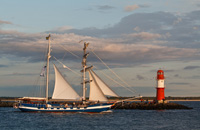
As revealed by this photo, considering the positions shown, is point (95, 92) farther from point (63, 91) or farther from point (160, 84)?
point (160, 84)

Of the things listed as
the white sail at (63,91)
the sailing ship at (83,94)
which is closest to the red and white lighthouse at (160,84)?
the sailing ship at (83,94)

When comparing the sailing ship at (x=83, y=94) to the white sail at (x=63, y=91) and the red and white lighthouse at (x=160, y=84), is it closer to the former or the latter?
the white sail at (x=63, y=91)

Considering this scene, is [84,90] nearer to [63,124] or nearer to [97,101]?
[97,101]

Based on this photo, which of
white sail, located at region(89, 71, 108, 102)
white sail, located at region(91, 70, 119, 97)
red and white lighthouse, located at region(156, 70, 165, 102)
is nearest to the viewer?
white sail, located at region(91, 70, 119, 97)

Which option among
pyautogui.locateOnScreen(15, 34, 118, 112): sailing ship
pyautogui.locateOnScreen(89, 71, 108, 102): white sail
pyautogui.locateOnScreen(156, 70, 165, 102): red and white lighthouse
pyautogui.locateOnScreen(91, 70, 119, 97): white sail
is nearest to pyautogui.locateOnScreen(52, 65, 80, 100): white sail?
pyautogui.locateOnScreen(15, 34, 118, 112): sailing ship

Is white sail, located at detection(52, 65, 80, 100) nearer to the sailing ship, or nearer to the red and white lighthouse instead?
the sailing ship

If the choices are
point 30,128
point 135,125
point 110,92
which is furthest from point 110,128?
point 110,92

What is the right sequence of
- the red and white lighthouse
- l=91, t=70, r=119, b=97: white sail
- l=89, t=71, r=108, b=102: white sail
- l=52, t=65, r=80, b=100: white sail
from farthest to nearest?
the red and white lighthouse < l=52, t=65, r=80, b=100: white sail < l=89, t=71, r=108, b=102: white sail < l=91, t=70, r=119, b=97: white sail

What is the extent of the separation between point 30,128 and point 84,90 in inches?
755

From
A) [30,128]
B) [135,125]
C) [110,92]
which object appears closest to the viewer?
[30,128]

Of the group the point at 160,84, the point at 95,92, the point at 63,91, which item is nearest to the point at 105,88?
the point at 95,92

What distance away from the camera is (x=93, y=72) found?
60281 mm

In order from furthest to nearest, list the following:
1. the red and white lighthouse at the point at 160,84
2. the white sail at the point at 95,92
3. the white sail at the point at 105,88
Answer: the red and white lighthouse at the point at 160,84 → the white sail at the point at 95,92 → the white sail at the point at 105,88

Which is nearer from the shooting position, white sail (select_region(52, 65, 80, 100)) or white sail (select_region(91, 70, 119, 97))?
white sail (select_region(91, 70, 119, 97))
